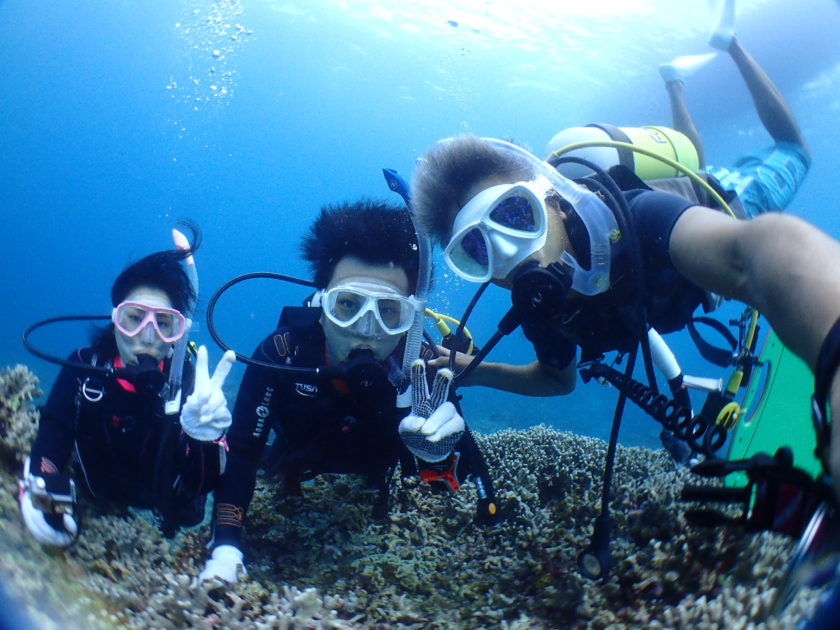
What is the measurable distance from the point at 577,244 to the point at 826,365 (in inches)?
69.1

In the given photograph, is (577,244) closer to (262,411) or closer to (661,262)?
(661,262)

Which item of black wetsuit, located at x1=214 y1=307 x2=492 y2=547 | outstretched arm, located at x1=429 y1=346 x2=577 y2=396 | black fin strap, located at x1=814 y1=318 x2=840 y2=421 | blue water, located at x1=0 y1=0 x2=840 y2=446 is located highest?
blue water, located at x1=0 y1=0 x2=840 y2=446

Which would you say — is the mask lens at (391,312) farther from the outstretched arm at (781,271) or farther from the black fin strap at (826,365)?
the black fin strap at (826,365)

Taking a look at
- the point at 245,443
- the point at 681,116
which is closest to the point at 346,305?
the point at 245,443

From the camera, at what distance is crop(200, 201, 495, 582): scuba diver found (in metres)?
3.18

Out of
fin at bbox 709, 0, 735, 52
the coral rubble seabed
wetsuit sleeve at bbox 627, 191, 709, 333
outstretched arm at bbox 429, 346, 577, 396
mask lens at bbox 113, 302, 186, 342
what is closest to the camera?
the coral rubble seabed

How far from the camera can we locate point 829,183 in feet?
111

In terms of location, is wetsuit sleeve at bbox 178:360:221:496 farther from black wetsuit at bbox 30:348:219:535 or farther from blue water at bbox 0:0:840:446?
blue water at bbox 0:0:840:446

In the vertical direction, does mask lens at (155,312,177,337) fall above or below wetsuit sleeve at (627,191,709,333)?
above

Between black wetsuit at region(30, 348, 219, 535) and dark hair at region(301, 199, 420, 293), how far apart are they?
1580mm

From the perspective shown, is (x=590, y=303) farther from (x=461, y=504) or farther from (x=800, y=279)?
(x=461, y=504)

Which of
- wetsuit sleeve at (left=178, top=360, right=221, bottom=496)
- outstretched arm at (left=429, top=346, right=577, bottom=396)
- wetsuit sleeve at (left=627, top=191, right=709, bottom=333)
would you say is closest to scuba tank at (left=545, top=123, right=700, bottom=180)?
wetsuit sleeve at (left=627, top=191, right=709, bottom=333)

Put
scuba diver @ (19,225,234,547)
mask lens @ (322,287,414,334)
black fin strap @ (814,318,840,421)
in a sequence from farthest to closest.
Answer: mask lens @ (322,287,414,334)
scuba diver @ (19,225,234,547)
black fin strap @ (814,318,840,421)

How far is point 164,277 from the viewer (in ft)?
12.6
